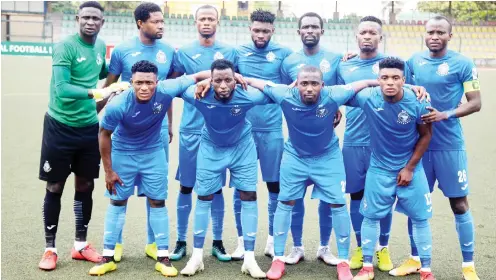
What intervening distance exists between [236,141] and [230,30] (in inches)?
750

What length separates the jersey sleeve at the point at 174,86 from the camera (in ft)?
17.2

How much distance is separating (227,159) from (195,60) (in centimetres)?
106

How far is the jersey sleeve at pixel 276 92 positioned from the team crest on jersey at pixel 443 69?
121 centimetres

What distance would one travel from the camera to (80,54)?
549 centimetres

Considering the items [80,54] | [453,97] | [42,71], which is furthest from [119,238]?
[42,71]

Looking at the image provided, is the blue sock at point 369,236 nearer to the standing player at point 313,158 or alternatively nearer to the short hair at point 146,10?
the standing player at point 313,158

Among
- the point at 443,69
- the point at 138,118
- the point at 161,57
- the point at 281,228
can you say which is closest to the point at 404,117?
the point at 443,69

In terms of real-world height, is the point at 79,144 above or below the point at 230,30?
below

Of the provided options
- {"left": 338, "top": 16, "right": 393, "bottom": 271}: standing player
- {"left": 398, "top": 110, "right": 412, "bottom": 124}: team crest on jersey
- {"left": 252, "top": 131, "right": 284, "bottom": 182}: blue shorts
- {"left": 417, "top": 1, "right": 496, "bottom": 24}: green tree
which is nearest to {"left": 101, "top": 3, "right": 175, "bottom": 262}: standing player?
{"left": 252, "top": 131, "right": 284, "bottom": 182}: blue shorts

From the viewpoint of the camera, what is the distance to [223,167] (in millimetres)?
5430

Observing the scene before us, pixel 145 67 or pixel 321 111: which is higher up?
pixel 145 67

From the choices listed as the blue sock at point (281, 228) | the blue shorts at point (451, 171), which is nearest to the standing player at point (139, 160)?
the blue sock at point (281, 228)

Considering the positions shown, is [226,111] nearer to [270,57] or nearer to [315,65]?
[270,57]

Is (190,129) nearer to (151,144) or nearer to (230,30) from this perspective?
(151,144)
